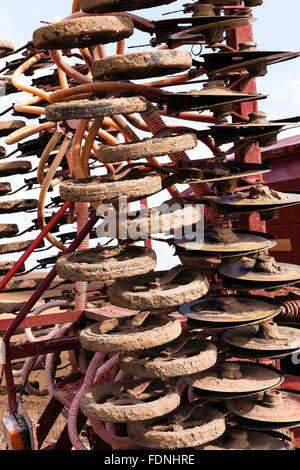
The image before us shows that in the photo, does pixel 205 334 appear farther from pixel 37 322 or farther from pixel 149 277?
pixel 37 322

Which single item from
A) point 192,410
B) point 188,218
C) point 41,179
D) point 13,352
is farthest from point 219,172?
point 41,179

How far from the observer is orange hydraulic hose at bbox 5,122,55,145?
571cm

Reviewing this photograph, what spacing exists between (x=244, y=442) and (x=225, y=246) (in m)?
1.05

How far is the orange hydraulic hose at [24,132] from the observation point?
225 inches

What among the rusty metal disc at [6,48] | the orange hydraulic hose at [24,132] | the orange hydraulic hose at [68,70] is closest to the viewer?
the orange hydraulic hose at [68,70]

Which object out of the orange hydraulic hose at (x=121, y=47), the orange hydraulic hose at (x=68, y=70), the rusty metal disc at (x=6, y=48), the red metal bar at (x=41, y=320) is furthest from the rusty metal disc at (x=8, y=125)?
the red metal bar at (x=41, y=320)

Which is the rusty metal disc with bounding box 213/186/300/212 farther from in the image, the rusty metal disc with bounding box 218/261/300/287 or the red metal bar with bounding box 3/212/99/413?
the red metal bar with bounding box 3/212/99/413

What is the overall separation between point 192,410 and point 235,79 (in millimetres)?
1877

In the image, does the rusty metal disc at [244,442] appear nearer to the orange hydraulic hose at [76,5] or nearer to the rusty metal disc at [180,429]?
the rusty metal disc at [180,429]

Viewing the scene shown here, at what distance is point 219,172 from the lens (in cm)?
357

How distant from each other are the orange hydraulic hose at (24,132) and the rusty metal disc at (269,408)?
314 cm

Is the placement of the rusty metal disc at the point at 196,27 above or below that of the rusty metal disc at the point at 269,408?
above

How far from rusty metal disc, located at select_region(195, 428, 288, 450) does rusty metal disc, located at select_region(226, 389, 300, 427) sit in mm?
116


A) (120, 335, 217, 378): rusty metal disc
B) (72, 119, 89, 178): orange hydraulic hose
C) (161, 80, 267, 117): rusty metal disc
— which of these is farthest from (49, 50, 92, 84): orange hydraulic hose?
(120, 335, 217, 378): rusty metal disc
